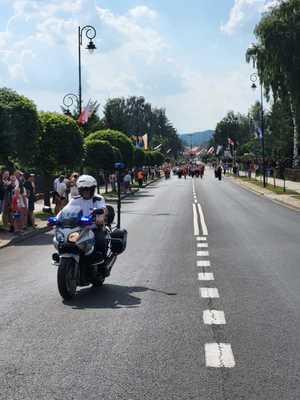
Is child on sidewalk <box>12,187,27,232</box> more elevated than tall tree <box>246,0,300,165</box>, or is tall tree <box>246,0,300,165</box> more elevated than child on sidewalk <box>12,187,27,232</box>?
tall tree <box>246,0,300,165</box>

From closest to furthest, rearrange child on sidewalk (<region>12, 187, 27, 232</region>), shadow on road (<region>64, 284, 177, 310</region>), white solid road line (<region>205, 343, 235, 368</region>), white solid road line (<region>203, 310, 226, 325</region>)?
white solid road line (<region>205, 343, 235, 368</region>) < white solid road line (<region>203, 310, 226, 325</region>) < shadow on road (<region>64, 284, 177, 310</region>) < child on sidewalk (<region>12, 187, 27, 232</region>)

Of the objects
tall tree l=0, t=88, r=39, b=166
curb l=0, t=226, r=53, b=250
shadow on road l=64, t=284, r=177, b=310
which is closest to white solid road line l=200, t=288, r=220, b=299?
shadow on road l=64, t=284, r=177, b=310

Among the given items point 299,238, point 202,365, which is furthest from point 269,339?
point 299,238

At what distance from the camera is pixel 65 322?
6.99m

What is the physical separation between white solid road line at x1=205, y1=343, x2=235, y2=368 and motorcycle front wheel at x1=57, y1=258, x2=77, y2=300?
2.62 m

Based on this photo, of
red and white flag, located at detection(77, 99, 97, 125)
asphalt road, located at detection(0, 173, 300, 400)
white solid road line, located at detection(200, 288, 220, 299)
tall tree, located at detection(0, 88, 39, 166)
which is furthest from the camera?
red and white flag, located at detection(77, 99, 97, 125)

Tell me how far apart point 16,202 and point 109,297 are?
33.3ft

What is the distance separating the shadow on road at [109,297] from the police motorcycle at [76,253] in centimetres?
13

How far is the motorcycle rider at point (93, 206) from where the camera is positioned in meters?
8.82

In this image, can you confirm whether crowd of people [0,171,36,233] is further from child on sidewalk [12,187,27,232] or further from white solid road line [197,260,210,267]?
white solid road line [197,260,210,267]

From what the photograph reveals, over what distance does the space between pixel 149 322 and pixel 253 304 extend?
151 centimetres

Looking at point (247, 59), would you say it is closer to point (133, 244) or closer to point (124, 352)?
point (133, 244)

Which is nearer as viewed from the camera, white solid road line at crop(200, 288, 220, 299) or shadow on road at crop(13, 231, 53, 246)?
white solid road line at crop(200, 288, 220, 299)

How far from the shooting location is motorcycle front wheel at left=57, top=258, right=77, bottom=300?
26.6 ft
